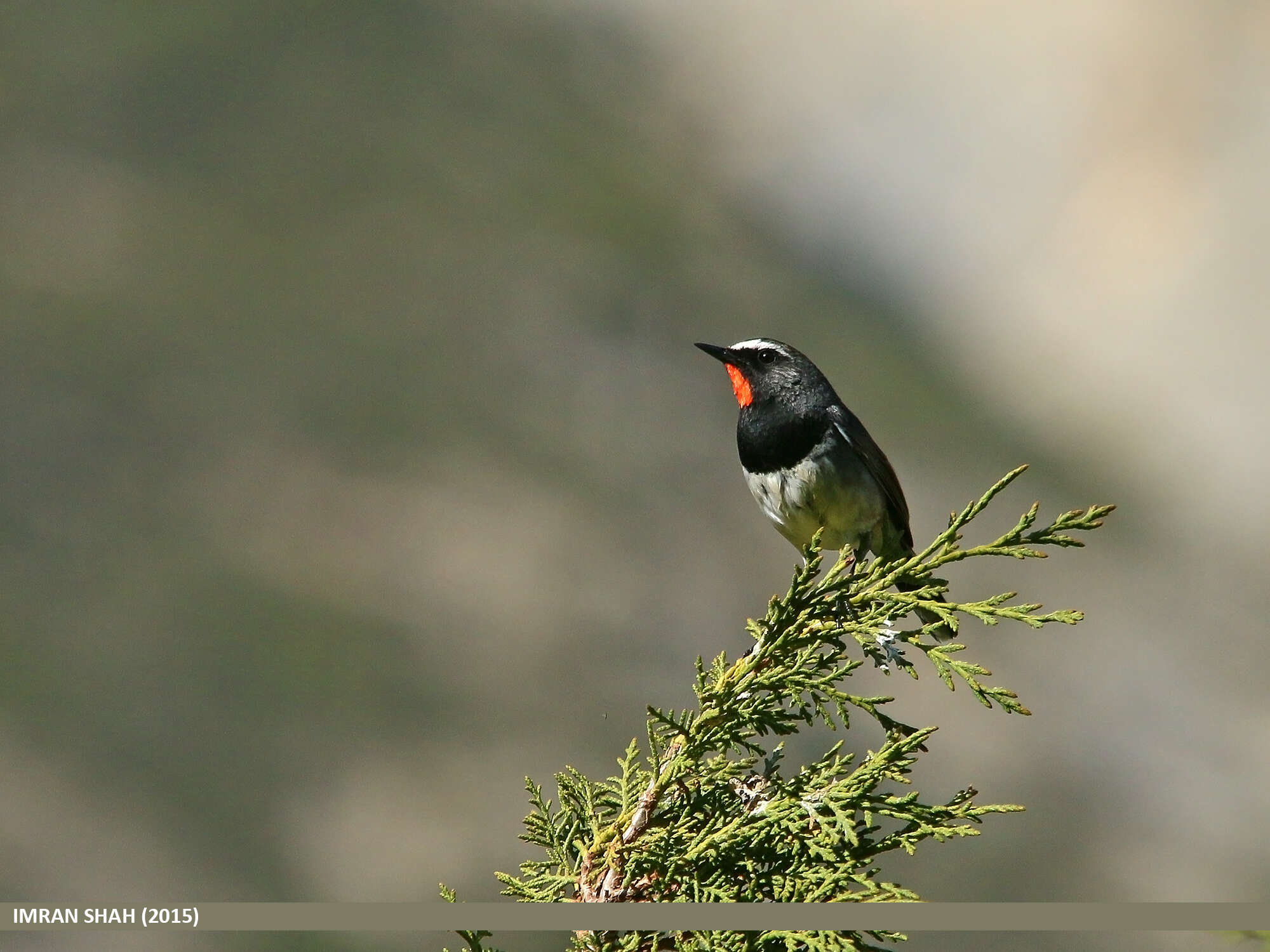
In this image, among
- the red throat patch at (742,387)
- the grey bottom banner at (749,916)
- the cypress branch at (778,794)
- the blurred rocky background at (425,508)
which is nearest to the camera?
the grey bottom banner at (749,916)

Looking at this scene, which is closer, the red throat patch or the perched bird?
the perched bird

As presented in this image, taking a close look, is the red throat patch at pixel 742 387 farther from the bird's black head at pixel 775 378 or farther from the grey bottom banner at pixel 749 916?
the grey bottom banner at pixel 749 916

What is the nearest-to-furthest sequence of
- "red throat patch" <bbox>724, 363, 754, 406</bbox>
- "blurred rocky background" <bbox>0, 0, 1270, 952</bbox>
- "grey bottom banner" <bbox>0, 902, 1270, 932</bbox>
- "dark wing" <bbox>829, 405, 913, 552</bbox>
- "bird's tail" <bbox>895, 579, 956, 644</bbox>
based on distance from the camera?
"grey bottom banner" <bbox>0, 902, 1270, 932</bbox> < "bird's tail" <bbox>895, 579, 956, 644</bbox> < "dark wing" <bbox>829, 405, 913, 552</bbox> < "red throat patch" <bbox>724, 363, 754, 406</bbox> < "blurred rocky background" <bbox>0, 0, 1270, 952</bbox>

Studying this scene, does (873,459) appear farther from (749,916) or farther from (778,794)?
(749,916)

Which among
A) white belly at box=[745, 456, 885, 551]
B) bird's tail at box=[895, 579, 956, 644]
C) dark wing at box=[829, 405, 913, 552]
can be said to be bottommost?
bird's tail at box=[895, 579, 956, 644]

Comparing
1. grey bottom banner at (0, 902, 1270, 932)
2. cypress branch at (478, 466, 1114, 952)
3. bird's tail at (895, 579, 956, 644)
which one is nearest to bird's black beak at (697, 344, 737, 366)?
bird's tail at (895, 579, 956, 644)

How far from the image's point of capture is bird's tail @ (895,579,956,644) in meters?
4.01

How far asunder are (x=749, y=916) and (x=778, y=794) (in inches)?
15.9

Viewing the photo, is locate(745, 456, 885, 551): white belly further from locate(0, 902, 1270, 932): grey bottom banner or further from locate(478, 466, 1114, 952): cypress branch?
locate(0, 902, 1270, 932): grey bottom banner

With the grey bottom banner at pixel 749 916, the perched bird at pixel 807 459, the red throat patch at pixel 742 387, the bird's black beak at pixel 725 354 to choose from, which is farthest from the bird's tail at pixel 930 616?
the bird's black beak at pixel 725 354

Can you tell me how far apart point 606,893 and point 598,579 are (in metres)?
33.4

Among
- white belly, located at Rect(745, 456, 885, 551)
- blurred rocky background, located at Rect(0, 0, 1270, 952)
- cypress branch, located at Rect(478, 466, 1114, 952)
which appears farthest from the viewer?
blurred rocky background, located at Rect(0, 0, 1270, 952)

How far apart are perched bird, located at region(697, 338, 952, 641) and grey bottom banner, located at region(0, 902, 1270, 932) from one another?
2227 millimetres

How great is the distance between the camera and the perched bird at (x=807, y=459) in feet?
18.3
